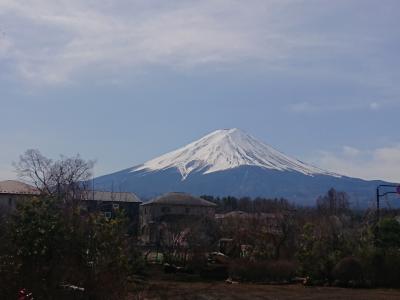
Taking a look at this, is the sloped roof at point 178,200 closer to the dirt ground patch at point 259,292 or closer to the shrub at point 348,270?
the dirt ground patch at point 259,292

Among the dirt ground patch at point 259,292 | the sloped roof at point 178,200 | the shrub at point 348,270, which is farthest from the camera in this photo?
the sloped roof at point 178,200

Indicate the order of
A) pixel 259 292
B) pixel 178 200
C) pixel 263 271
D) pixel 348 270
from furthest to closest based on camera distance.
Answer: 1. pixel 178 200
2. pixel 263 271
3. pixel 348 270
4. pixel 259 292

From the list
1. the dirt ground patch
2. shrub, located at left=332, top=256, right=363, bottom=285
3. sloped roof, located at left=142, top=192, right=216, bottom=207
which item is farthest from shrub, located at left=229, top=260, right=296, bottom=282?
sloped roof, located at left=142, top=192, right=216, bottom=207

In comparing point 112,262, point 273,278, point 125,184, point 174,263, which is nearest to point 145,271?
point 174,263

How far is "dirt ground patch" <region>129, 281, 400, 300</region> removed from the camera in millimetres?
19297

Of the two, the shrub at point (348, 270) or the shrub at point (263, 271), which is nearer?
the shrub at point (348, 270)

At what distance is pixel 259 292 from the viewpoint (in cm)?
2150

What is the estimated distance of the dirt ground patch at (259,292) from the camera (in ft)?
63.3

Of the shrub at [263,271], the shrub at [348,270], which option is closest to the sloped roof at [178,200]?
the shrub at [263,271]

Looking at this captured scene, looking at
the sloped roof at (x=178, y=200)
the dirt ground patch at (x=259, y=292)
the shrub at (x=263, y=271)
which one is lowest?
the dirt ground patch at (x=259, y=292)

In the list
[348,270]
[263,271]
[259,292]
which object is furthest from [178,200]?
[259,292]

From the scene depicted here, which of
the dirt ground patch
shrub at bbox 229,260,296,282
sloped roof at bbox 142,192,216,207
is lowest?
the dirt ground patch

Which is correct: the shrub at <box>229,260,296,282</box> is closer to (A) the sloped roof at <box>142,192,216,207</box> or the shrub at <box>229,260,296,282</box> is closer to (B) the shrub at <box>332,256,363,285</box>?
(B) the shrub at <box>332,256,363,285</box>

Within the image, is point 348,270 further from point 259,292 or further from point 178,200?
point 178,200
